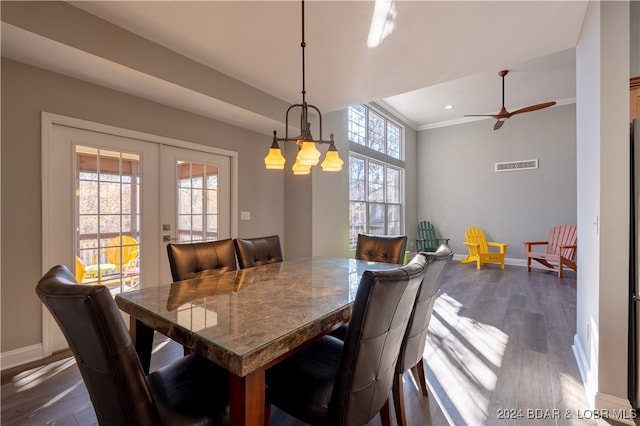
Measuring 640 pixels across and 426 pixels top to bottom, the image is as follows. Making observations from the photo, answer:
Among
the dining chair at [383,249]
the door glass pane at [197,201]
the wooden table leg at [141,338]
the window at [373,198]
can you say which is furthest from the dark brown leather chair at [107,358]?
the window at [373,198]

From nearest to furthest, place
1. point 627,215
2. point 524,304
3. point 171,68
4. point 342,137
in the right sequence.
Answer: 1. point 627,215
2. point 171,68
3. point 524,304
4. point 342,137

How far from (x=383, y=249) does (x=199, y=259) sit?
1672 millimetres

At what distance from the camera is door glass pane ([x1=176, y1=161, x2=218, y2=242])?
10.6 ft

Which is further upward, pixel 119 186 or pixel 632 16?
pixel 632 16

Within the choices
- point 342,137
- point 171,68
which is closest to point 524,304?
point 342,137

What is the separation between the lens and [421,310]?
1.51 metres

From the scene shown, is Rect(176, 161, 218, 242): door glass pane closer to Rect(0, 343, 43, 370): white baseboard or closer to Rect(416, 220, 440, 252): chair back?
Rect(0, 343, 43, 370): white baseboard

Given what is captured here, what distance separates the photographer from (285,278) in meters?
1.92

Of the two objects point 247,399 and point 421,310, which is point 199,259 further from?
point 421,310

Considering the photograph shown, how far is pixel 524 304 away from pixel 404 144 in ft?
14.2

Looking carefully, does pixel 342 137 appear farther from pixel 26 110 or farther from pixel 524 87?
pixel 26 110

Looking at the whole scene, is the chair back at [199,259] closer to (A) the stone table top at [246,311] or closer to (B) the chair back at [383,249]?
(A) the stone table top at [246,311]

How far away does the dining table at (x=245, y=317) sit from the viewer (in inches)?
37.4

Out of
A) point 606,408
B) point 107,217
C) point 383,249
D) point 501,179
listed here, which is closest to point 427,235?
point 501,179
